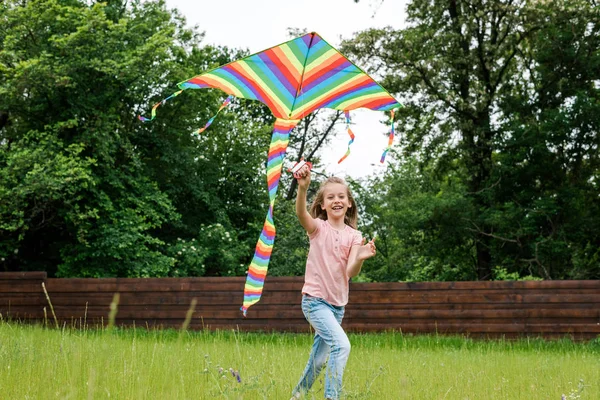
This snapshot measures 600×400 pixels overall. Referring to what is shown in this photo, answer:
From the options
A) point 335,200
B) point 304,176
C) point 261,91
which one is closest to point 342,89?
point 261,91

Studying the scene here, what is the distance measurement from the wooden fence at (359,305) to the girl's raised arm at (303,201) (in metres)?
6.28

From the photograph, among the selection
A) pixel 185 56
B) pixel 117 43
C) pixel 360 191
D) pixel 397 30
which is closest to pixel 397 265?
pixel 360 191

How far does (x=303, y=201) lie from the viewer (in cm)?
360

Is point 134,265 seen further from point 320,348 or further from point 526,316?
point 320,348

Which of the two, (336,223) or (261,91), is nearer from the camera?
(336,223)

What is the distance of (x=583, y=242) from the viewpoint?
15555 millimetres

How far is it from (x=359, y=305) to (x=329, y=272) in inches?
256

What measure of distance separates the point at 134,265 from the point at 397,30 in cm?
807

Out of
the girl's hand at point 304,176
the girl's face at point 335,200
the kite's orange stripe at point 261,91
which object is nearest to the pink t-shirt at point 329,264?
the girl's face at point 335,200

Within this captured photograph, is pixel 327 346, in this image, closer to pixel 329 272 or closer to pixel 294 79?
pixel 329 272

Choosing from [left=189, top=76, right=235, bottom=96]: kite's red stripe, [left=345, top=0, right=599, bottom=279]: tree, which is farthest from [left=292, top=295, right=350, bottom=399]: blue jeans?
[left=345, top=0, right=599, bottom=279]: tree

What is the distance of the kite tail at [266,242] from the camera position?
3.74 m

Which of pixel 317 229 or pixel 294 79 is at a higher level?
pixel 294 79

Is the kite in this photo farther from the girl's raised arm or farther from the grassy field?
the grassy field
